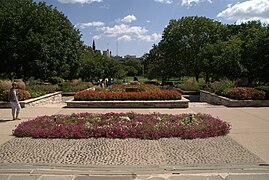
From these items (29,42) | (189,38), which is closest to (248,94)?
(29,42)

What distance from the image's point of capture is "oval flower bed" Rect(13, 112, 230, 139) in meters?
7.04

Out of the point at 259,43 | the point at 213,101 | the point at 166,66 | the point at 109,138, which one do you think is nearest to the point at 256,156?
the point at 109,138

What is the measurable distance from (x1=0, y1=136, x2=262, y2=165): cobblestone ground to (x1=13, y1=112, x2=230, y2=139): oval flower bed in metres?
0.26

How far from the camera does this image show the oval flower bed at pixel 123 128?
277 inches

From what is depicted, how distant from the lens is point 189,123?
8.05 metres

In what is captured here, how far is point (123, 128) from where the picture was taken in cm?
737

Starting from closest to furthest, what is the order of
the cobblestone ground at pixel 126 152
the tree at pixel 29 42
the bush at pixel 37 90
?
1. the cobblestone ground at pixel 126 152
2. the bush at pixel 37 90
3. the tree at pixel 29 42

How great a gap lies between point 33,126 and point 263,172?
622 cm

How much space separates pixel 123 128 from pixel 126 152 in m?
1.60

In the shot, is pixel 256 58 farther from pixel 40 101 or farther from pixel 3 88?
pixel 3 88

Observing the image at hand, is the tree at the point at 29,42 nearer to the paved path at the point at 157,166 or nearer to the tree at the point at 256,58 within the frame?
the paved path at the point at 157,166

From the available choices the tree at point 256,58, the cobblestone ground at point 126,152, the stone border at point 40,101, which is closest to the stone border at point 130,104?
the stone border at point 40,101

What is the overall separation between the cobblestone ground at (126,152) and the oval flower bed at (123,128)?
0.86ft

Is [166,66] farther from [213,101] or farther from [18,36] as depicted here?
[18,36]
